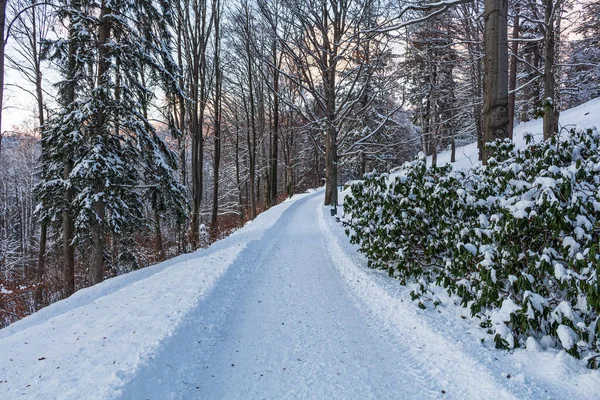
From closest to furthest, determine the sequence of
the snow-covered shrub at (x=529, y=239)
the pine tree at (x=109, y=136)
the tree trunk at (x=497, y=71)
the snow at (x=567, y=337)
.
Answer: the snow at (x=567, y=337)
the snow-covered shrub at (x=529, y=239)
the tree trunk at (x=497, y=71)
the pine tree at (x=109, y=136)

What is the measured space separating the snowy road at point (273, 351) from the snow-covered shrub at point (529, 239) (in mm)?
317

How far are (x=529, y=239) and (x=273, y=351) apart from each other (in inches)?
111

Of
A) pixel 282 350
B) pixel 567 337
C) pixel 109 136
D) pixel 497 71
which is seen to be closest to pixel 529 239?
pixel 567 337

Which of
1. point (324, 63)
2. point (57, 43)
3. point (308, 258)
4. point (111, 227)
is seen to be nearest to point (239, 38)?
point (324, 63)

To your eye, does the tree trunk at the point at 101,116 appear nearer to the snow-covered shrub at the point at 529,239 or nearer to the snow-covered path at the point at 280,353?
the snow-covered path at the point at 280,353

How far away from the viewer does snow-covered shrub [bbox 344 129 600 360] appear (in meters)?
2.54

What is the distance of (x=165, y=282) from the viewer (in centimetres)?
539

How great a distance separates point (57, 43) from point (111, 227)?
5.15 m

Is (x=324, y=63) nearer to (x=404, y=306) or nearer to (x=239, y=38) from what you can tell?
(x=239, y=38)

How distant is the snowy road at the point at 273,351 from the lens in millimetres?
2482

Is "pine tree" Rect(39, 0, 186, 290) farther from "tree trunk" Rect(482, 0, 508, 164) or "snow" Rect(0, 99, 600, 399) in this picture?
"tree trunk" Rect(482, 0, 508, 164)

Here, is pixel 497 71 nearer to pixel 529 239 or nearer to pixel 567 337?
pixel 529 239

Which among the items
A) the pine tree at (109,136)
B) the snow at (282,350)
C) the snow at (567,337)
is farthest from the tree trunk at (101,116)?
the snow at (567,337)

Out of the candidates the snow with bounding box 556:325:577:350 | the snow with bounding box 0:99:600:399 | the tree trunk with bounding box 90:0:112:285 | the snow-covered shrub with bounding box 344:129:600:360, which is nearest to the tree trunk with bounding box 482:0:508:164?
the snow-covered shrub with bounding box 344:129:600:360
